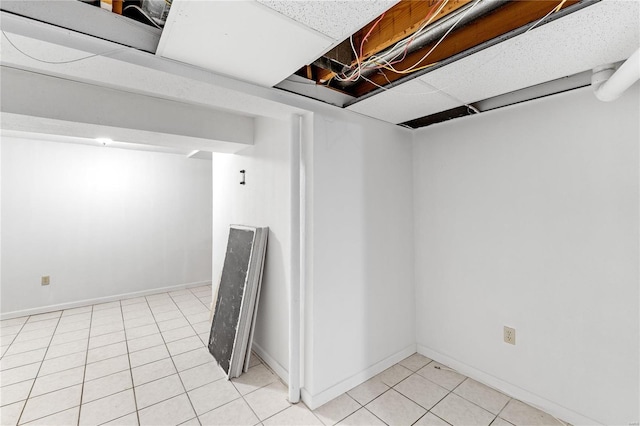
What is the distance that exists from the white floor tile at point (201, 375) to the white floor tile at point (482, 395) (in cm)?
197

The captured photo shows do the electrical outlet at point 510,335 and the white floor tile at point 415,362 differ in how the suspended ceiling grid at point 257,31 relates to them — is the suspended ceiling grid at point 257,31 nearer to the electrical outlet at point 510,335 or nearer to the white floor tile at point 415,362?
the electrical outlet at point 510,335

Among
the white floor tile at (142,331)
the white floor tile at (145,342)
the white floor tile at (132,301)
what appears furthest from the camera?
the white floor tile at (132,301)

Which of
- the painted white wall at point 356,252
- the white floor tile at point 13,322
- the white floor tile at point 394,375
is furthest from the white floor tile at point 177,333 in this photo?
the white floor tile at point 394,375

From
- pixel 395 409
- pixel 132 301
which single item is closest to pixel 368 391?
pixel 395 409

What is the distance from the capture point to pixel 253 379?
2.33 metres

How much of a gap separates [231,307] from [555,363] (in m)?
2.55

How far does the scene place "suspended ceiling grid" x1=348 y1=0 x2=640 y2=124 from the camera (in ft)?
3.75

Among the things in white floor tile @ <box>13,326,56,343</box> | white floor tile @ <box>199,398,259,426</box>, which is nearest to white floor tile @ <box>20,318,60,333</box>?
white floor tile @ <box>13,326,56,343</box>

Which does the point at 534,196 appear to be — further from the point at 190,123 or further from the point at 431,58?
the point at 190,123

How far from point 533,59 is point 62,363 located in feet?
14.1

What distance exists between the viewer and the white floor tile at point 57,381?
218cm

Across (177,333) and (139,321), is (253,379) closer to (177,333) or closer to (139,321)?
(177,333)

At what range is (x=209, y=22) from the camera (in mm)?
1150

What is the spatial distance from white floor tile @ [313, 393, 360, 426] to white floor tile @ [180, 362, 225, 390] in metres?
0.94
